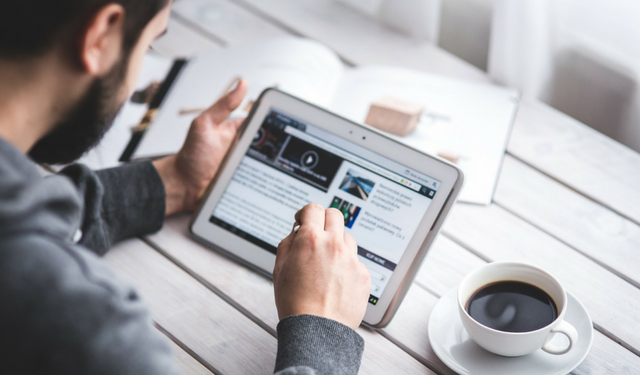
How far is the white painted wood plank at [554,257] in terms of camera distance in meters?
0.67

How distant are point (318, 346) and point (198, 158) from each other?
0.39 m

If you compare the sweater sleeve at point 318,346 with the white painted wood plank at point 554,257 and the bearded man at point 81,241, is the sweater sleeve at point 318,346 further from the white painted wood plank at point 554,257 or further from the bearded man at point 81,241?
the white painted wood plank at point 554,257

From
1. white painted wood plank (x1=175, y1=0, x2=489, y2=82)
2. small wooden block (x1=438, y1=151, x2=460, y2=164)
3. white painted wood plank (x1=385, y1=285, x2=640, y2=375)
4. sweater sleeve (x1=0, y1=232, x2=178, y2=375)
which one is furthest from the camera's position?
white painted wood plank (x1=175, y1=0, x2=489, y2=82)

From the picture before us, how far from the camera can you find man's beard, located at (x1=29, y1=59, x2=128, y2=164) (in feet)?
1.68

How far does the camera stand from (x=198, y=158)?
0.82m

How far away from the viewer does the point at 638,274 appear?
72 cm

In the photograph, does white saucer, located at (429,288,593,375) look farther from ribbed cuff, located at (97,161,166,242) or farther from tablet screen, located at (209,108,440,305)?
ribbed cuff, located at (97,161,166,242)

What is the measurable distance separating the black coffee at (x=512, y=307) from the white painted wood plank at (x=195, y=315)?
240mm

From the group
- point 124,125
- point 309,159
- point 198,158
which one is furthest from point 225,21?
point 309,159

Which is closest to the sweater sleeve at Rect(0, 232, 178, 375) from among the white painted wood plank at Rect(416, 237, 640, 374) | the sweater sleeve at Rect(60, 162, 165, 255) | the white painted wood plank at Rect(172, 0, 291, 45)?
the sweater sleeve at Rect(60, 162, 165, 255)

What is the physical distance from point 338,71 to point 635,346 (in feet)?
2.15

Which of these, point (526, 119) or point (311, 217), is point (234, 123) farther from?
point (526, 119)

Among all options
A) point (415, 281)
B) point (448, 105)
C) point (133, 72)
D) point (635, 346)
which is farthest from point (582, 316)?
point (133, 72)

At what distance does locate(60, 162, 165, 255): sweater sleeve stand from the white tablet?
6cm
